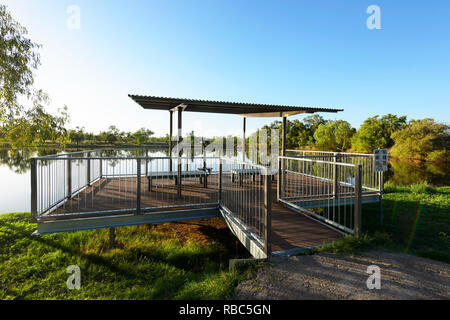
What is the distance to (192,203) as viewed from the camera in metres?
5.03

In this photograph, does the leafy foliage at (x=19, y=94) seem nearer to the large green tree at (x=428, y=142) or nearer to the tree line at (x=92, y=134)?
the tree line at (x=92, y=134)

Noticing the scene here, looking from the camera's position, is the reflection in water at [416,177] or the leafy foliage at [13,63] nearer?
the leafy foliage at [13,63]

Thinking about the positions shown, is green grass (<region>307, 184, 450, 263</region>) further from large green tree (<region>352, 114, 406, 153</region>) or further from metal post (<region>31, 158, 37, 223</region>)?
large green tree (<region>352, 114, 406, 153</region>)

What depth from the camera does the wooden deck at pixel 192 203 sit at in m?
3.56

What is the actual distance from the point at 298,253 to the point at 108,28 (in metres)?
9.92

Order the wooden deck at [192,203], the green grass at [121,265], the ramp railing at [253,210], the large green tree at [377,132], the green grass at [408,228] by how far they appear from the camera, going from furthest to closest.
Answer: the large green tree at [377,132]
the wooden deck at [192,203]
the green grass at [408,228]
the green grass at [121,265]
the ramp railing at [253,210]

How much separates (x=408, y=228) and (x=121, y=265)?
21.6ft

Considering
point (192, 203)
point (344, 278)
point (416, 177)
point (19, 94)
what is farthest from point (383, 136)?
point (19, 94)

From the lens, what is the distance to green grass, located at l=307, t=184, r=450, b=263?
132 inches

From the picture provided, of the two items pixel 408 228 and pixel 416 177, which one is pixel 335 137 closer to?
pixel 416 177

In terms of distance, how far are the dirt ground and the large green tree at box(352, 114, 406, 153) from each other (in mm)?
38353

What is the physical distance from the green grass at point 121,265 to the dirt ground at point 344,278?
0.35 m

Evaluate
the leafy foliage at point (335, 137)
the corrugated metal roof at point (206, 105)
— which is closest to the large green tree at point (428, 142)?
the leafy foliage at point (335, 137)
